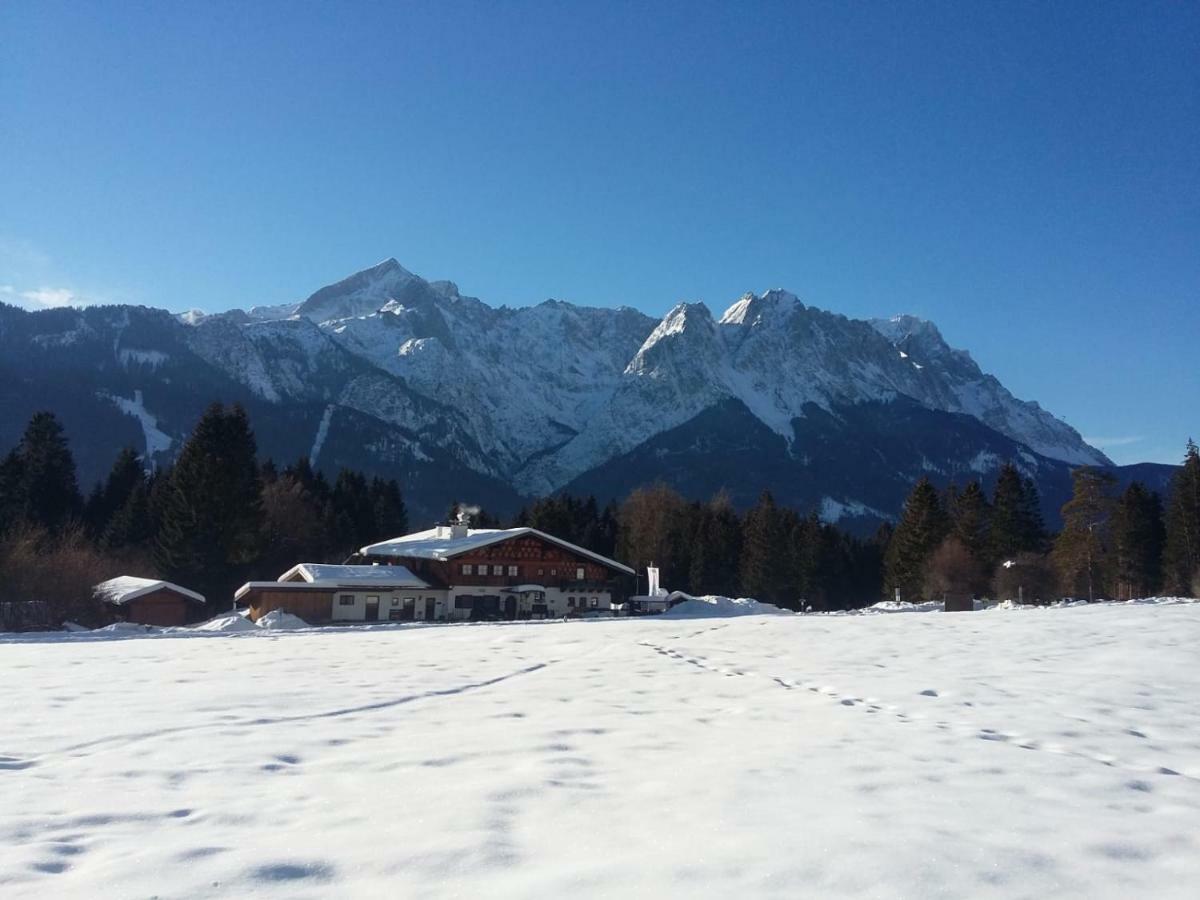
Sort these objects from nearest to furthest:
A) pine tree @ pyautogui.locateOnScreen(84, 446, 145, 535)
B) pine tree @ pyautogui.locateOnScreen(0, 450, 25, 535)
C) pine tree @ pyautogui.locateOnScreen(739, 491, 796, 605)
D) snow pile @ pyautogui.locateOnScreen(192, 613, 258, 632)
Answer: snow pile @ pyautogui.locateOnScreen(192, 613, 258, 632) < pine tree @ pyautogui.locateOnScreen(0, 450, 25, 535) < pine tree @ pyautogui.locateOnScreen(84, 446, 145, 535) < pine tree @ pyautogui.locateOnScreen(739, 491, 796, 605)

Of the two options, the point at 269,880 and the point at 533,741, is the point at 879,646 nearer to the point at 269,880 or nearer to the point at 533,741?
the point at 533,741

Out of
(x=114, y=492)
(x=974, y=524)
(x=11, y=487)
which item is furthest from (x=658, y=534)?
(x=11, y=487)

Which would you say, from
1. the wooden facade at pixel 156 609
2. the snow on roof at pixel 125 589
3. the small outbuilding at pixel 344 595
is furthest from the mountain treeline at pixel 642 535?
the small outbuilding at pixel 344 595

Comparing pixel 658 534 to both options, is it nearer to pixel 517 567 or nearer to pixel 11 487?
pixel 517 567

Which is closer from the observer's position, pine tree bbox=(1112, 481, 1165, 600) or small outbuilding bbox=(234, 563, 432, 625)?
small outbuilding bbox=(234, 563, 432, 625)

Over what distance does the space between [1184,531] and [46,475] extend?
294ft

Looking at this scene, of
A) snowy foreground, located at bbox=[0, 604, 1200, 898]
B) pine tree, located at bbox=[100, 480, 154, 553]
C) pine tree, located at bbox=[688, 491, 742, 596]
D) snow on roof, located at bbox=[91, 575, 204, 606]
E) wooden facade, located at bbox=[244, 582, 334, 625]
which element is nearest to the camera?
snowy foreground, located at bbox=[0, 604, 1200, 898]

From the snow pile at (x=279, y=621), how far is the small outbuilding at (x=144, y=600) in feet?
18.3

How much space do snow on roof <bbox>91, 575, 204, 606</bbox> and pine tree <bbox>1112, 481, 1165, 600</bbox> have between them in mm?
65200

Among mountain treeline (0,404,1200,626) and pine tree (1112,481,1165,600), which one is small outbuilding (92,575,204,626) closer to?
mountain treeline (0,404,1200,626)

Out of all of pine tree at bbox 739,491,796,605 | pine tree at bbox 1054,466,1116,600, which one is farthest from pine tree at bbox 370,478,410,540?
pine tree at bbox 1054,466,1116,600

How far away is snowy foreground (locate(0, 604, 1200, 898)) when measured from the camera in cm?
468

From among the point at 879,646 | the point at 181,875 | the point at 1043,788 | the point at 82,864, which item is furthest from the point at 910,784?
the point at 879,646

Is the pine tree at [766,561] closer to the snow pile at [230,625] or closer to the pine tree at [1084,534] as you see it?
the pine tree at [1084,534]
